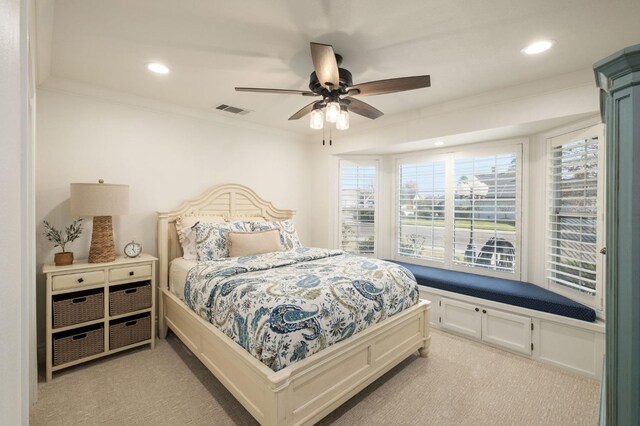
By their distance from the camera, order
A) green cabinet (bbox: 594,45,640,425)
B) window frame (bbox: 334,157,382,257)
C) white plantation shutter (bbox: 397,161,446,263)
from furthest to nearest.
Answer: window frame (bbox: 334,157,382,257) < white plantation shutter (bbox: 397,161,446,263) < green cabinet (bbox: 594,45,640,425)

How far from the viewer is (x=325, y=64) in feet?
6.12

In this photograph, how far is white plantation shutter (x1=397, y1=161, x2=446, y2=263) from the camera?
405 cm

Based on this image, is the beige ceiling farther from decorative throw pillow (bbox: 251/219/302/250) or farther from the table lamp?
decorative throw pillow (bbox: 251/219/302/250)

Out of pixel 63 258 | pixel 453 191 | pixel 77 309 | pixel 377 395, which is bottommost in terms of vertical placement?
pixel 377 395

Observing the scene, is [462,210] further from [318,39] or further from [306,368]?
[306,368]

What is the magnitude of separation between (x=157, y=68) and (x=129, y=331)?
2366 mm

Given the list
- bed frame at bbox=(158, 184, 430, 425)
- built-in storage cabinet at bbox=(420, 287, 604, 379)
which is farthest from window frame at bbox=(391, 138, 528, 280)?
bed frame at bbox=(158, 184, 430, 425)

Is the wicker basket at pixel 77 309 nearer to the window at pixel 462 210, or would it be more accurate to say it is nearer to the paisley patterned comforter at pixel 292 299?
the paisley patterned comforter at pixel 292 299

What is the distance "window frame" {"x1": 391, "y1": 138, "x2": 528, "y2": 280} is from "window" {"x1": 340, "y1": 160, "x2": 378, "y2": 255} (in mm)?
329

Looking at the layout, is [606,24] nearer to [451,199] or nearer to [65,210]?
[451,199]

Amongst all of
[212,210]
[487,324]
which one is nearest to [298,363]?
[487,324]

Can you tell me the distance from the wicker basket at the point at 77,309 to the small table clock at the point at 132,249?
44 centimetres

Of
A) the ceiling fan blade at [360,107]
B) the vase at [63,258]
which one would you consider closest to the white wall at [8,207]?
the ceiling fan blade at [360,107]

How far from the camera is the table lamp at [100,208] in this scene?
2.54 meters
